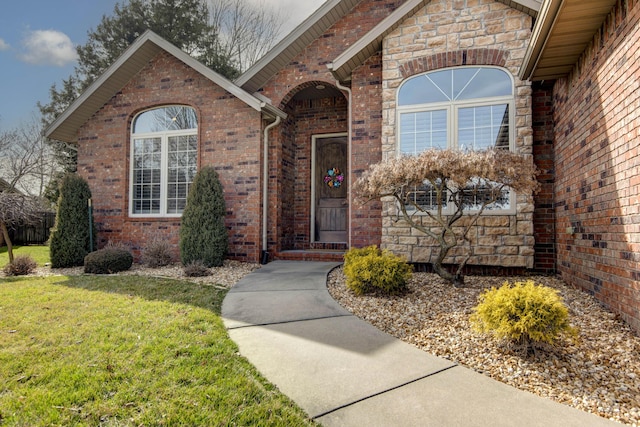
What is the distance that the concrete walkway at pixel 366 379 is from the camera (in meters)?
2.06

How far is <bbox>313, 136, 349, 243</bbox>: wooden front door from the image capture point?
350 inches

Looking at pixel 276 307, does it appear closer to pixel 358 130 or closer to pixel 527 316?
pixel 527 316

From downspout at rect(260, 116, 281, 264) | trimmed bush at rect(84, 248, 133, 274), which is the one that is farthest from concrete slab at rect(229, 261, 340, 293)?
trimmed bush at rect(84, 248, 133, 274)

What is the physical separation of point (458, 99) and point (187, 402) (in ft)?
19.3

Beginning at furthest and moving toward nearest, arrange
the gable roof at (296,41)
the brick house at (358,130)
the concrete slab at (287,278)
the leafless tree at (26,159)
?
the leafless tree at (26,159) → the gable roof at (296,41) → the concrete slab at (287,278) → the brick house at (358,130)

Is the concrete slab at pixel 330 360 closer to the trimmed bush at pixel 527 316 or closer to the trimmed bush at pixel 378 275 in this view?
the trimmed bush at pixel 527 316

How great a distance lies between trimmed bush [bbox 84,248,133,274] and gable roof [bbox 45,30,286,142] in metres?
3.63

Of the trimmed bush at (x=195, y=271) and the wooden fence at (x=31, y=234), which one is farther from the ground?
the wooden fence at (x=31, y=234)

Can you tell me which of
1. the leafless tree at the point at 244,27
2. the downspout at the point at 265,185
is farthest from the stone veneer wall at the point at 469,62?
the leafless tree at the point at 244,27

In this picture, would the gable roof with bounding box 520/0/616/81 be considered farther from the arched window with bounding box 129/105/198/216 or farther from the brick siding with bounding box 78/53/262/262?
the arched window with bounding box 129/105/198/216

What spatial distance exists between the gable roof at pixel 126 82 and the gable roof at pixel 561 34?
466cm

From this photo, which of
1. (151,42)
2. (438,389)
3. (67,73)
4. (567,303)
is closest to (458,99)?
(567,303)

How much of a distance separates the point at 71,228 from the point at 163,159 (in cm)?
233

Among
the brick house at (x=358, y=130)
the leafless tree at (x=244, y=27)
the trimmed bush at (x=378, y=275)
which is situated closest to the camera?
the trimmed bush at (x=378, y=275)
